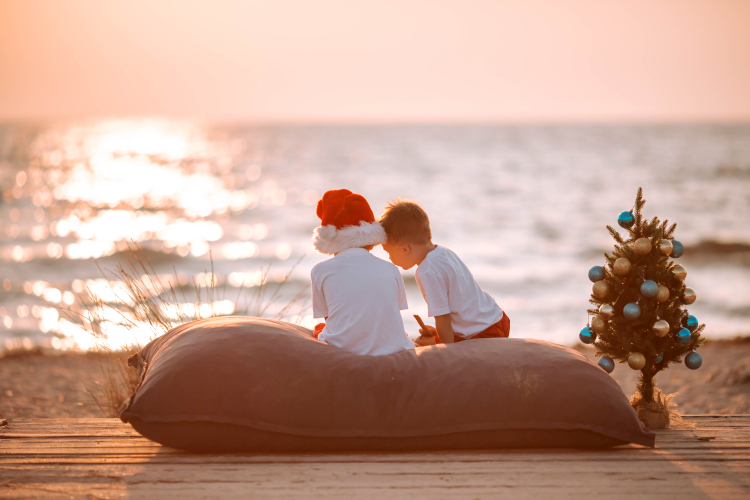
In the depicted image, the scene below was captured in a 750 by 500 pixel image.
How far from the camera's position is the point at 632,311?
316cm

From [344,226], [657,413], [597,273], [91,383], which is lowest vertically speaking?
[91,383]

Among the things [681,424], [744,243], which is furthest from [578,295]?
[681,424]

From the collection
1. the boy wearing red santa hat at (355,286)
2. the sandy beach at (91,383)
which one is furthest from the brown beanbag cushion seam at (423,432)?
the sandy beach at (91,383)

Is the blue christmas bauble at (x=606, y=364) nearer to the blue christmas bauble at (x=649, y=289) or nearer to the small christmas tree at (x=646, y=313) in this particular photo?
the small christmas tree at (x=646, y=313)

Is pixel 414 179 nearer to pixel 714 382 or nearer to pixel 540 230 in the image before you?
pixel 540 230

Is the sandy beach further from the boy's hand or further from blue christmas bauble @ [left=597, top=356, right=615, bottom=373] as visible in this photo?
the boy's hand

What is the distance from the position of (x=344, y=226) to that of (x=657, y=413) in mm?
1886

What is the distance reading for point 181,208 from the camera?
73.3 feet

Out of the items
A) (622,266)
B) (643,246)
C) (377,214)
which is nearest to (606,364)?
(622,266)

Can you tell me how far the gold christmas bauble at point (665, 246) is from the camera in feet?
10.6

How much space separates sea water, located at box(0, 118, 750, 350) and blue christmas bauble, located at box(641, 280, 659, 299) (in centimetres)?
290

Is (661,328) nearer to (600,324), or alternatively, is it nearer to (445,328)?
(600,324)

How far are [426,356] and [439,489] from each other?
723 millimetres

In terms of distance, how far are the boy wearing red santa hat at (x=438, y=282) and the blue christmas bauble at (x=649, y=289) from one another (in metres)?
0.79
